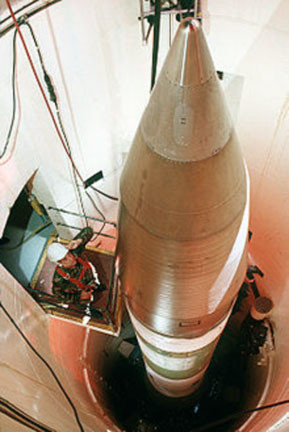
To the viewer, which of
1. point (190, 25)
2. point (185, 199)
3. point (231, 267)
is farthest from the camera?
point (231, 267)

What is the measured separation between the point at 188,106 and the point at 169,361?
290cm

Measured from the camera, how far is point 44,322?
426 cm

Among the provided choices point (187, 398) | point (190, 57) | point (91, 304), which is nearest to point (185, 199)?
point (190, 57)

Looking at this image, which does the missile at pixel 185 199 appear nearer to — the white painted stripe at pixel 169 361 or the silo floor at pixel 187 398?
the white painted stripe at pixel 169 361

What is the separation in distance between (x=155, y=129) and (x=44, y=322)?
10.6 feet

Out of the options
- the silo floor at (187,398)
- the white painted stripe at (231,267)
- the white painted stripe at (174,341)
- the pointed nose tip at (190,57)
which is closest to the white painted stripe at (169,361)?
the white painted stripe at (174,341)

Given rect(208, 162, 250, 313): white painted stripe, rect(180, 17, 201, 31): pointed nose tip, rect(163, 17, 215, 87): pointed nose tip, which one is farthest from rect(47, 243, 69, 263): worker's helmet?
rect(180, 17, 201, 31): pointed nose tip

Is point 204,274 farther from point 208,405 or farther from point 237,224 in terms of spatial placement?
point 208,405

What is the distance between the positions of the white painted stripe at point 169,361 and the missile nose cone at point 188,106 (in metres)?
2.54

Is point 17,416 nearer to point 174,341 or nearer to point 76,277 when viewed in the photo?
point 174,341

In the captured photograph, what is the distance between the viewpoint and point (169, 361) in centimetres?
375

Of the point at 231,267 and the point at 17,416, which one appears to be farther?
the point at 231,267

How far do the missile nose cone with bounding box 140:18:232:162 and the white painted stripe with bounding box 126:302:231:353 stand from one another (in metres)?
1.88

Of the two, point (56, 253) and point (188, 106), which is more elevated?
point (188, 106)
